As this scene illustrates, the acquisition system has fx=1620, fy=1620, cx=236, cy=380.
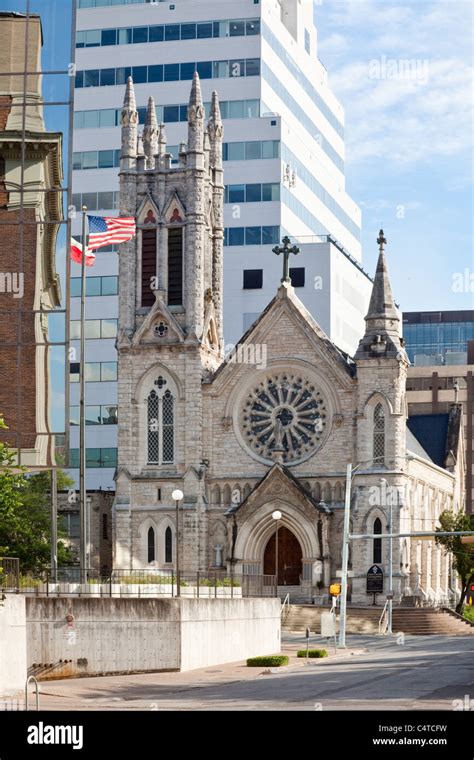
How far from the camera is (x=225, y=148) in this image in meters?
102

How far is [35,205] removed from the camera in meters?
42.8

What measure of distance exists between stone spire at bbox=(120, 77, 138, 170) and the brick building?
3643 cm

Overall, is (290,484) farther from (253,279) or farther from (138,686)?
(138,686)

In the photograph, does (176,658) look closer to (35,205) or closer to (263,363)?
(35,205)

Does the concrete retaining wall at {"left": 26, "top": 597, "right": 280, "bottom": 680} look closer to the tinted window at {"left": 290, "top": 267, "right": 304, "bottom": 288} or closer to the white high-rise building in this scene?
the white high-rise building

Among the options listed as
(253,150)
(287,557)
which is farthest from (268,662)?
(253,150)

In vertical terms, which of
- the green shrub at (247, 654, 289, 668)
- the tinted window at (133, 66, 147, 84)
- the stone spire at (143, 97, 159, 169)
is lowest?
the green shrub at (247, 654, 289, 668)

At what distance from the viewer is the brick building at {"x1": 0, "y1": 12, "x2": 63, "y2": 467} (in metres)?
42.3

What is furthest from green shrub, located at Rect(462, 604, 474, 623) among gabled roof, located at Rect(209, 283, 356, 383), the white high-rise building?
the white high-rise building

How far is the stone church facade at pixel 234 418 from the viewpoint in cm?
7462

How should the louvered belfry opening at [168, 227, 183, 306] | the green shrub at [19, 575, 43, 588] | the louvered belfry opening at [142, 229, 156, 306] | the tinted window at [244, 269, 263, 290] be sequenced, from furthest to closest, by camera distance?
the tinted window at [244, 269, 263, 290], the louvered belfry opening at [142, 229, 156, 306], the louvered belfry opening at [168, 227, 183, 306], the green shrub at [19, 575, 43, 588]

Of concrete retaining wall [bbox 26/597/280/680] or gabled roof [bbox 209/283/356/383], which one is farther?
gabled roof [bbox 209/283/356/383]

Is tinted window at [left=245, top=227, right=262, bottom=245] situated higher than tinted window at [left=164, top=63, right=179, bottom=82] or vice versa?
tinted window at [left=164, top=63, right=179, bottom=82]

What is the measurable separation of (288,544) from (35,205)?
121 ft
